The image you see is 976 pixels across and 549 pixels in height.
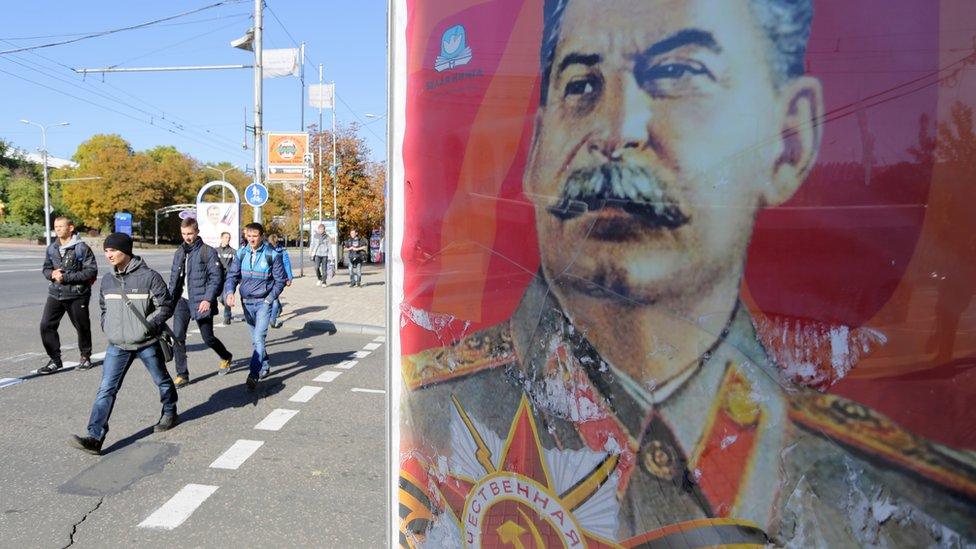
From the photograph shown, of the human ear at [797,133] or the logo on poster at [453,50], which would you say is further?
the logo on poster at [453,50]

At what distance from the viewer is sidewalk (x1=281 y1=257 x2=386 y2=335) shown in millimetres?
12289

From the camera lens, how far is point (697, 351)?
1.31 meters

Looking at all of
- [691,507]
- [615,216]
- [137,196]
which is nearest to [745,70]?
[615,216]

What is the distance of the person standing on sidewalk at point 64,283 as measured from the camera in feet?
24.4

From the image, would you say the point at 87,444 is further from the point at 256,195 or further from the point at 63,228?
the point at 256,195

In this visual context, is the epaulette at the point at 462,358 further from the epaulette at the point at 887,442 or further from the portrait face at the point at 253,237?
the portrait face at the point at 253,237

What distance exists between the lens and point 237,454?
5023 mm

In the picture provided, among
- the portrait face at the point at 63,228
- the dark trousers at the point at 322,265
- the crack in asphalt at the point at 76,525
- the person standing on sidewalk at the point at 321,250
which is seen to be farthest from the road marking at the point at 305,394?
the dark trousers at the point at 322,265

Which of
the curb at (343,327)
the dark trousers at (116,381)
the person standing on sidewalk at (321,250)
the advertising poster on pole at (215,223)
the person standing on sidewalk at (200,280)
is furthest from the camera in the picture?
the person standing on sidewalk at (321,250)

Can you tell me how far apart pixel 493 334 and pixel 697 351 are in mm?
467

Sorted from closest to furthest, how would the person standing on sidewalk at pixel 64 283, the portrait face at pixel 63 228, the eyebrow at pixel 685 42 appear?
the eyebrow at pixel 685 42, the portrait face at pixel 63 228, the person standing on sidewalk at pixel 64 283

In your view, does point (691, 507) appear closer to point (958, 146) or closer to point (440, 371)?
point (440, 371)

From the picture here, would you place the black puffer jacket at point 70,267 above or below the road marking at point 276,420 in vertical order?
above

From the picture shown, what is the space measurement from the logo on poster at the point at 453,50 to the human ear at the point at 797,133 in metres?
0.69
